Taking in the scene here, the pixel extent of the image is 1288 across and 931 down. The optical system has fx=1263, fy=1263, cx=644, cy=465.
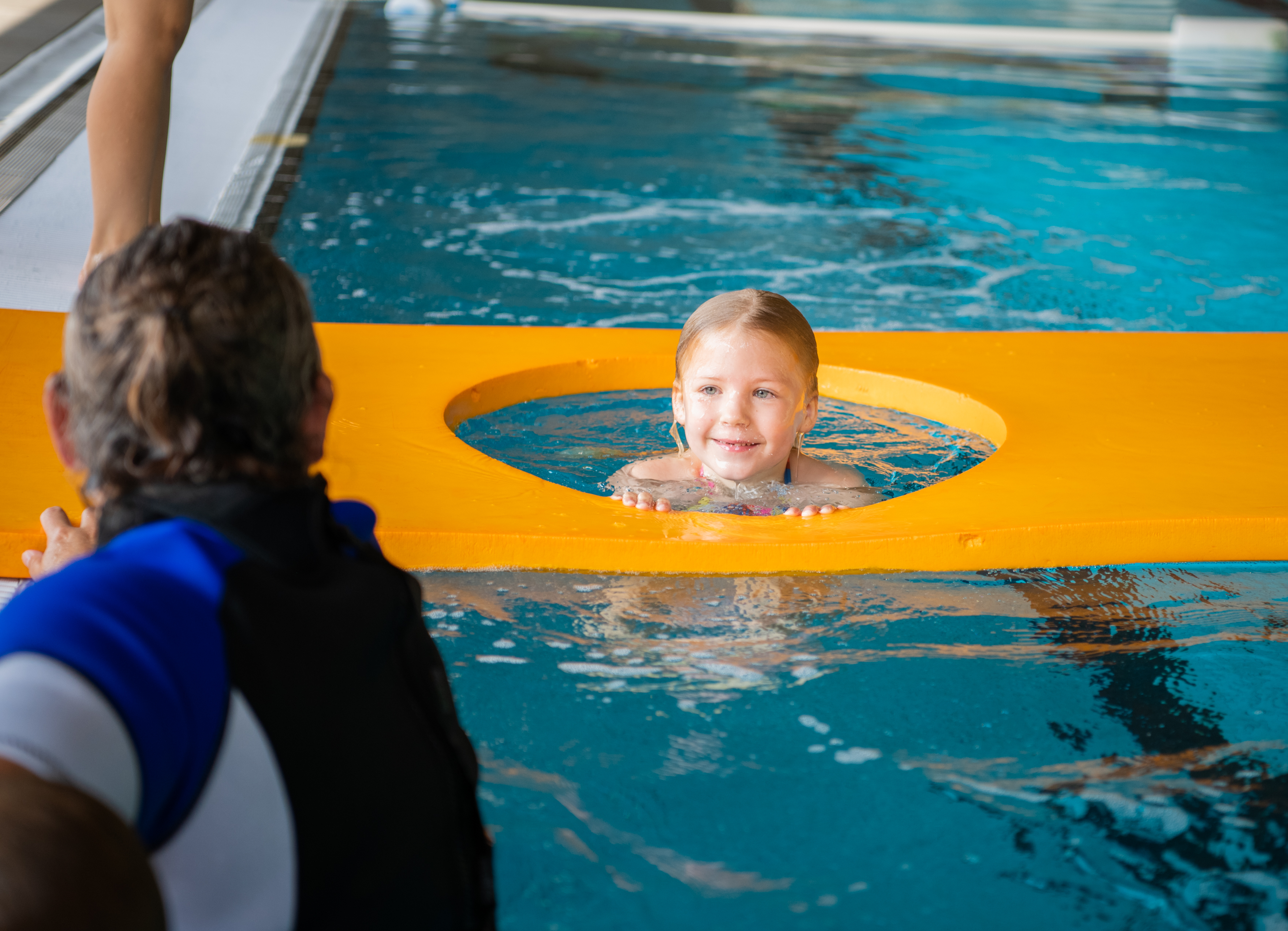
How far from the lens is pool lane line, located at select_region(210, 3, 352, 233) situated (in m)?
5.51

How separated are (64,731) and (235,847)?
0.57 feet

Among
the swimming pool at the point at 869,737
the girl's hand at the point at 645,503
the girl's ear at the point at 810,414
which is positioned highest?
the girl's ear at the point at 810,414

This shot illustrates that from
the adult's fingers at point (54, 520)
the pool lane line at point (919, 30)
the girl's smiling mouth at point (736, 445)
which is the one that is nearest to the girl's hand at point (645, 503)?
the girl's smiling mouth at point (736, 445)

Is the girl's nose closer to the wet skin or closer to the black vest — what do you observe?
the wet skin

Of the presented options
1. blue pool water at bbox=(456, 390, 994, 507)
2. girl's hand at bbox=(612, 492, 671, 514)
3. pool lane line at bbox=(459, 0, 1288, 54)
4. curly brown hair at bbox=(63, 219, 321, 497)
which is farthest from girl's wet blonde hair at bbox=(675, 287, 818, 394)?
pool lane line at bbox=(459, 0, 1288, 54)

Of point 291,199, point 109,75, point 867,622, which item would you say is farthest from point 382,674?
point 291,199

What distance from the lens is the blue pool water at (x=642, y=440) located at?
3.23 metres

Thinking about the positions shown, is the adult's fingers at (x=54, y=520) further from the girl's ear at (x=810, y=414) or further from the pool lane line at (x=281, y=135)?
the pool lane line at (x=281, y=135)

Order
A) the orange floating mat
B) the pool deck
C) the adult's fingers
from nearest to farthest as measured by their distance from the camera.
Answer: the adult's fingers
the orange floating mat
the pool deck

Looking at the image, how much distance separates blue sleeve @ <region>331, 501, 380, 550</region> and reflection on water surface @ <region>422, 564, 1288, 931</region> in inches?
23.1

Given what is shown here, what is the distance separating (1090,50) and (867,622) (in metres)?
12.2

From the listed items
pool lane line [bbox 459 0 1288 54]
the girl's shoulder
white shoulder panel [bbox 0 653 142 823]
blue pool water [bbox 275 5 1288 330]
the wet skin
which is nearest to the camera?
white shoulder panel [bbox 0 653 142 823]

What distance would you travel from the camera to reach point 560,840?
1.65 m

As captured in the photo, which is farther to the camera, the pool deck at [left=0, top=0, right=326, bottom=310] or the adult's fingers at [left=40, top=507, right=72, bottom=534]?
the pool deck at [left=0, top=0, right=326, bottom=310]
